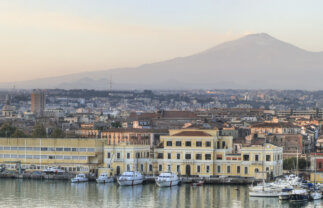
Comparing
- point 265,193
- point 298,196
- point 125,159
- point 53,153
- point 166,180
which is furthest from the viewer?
point 53,153

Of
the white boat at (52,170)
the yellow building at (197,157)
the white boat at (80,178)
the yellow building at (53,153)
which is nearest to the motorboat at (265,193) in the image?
the yellow building at (197,157)

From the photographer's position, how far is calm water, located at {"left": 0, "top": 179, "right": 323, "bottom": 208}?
46.2 meters

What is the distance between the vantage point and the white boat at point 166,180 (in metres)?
53.2

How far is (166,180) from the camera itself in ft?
175

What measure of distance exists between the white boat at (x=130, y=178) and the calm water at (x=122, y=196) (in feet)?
1.61

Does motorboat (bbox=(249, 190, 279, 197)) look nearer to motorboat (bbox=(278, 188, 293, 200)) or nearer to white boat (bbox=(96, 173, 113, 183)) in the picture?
motorboat (bbox=(278, 188, 293, 200))

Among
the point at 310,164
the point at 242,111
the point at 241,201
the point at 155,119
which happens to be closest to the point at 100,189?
the point at 241,201

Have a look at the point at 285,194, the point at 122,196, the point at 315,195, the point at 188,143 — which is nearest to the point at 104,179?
the point at 188,143

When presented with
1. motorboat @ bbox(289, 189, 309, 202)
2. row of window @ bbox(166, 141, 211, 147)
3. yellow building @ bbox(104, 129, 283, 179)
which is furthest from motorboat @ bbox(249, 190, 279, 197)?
row of window @ bbox(166, 141, 211, 147)

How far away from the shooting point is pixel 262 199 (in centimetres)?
4816

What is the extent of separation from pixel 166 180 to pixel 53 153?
10428 millimetres

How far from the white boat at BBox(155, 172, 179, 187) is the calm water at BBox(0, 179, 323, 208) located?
19.1 inches

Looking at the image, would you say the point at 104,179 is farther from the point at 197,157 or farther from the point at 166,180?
the point at 197,157

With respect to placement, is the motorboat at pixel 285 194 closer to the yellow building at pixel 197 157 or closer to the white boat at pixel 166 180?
the yellow building at pixel 197 157
